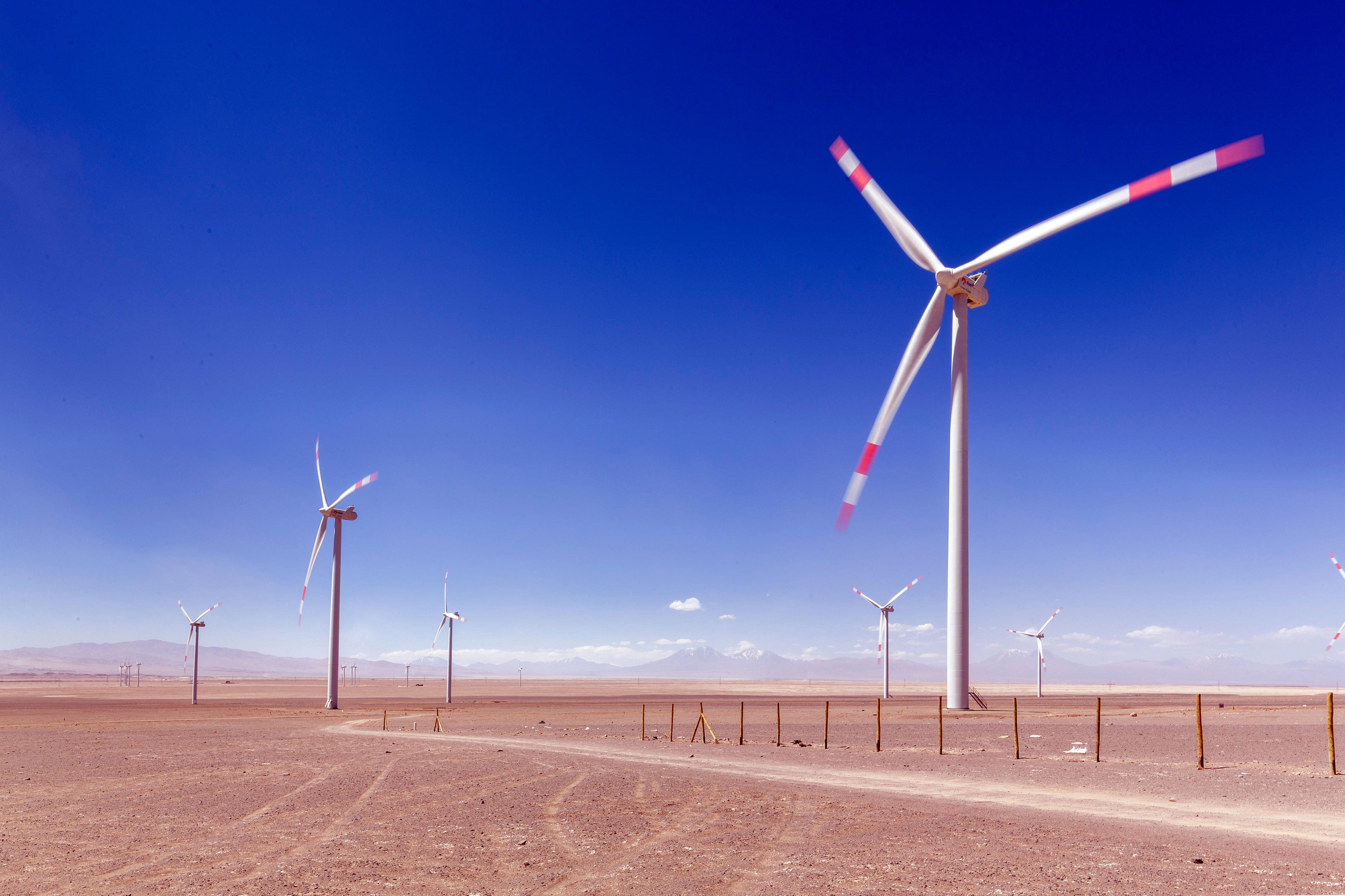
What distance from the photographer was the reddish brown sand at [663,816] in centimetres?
1527

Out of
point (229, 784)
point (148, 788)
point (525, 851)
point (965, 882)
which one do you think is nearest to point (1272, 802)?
point (965, 882)

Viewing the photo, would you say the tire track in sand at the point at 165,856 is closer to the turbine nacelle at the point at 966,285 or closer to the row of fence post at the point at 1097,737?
the row of fence post at the point at 1097,737

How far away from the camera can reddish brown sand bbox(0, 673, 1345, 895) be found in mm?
15273

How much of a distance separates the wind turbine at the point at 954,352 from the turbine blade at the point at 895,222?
0.03 meters

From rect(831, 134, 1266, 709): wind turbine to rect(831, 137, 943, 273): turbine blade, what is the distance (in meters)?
0.03

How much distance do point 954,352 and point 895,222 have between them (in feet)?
25.2

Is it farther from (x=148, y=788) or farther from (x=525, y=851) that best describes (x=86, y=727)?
(x=525, y=851)

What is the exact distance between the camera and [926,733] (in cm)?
5600

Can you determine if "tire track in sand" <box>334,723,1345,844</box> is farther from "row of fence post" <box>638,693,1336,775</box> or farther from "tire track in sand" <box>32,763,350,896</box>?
"tire track in sand" <box>32,763,350,896</box>

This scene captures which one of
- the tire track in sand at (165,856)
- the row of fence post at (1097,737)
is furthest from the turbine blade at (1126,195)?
the tire track in sand at (165,856)

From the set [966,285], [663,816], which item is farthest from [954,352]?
[663,816]

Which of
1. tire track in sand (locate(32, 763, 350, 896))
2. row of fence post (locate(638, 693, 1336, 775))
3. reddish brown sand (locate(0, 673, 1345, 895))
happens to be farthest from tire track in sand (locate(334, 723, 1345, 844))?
tire track in sand (locate(32, 763, 350, 896))

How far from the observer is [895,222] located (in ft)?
160

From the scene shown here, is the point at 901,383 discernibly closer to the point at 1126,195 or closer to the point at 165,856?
Result: the point at 1126,195
